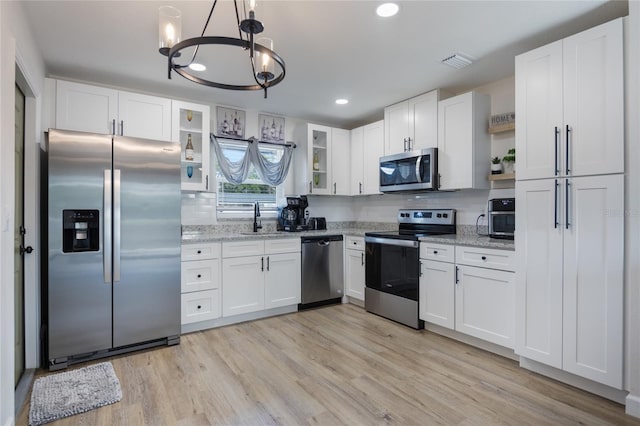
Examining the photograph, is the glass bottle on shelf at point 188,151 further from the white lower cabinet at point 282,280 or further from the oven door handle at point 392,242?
the oven door handle at point 392,242

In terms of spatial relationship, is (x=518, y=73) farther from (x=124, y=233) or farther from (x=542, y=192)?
(x=124, y=233)

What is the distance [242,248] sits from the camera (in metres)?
3.56

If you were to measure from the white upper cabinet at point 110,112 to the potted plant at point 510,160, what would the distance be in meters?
3.27

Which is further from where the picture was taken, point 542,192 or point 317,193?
point 317,193

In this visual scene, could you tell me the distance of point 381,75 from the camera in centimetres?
322

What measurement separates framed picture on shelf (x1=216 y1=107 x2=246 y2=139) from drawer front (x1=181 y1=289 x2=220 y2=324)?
73.3 inches

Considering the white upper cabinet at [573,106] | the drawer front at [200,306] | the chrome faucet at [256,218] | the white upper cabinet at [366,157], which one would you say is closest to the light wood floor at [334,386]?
the drawer front at [200,306]

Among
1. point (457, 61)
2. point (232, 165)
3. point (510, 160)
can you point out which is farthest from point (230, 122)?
point (510, 160)

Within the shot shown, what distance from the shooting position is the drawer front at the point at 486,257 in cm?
264

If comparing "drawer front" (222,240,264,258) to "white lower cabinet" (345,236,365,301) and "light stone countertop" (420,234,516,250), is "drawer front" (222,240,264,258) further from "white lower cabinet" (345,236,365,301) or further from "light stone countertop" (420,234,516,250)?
"light stone countertop" (420,234,516,250)

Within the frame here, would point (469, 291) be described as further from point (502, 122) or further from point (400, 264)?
point (502, 122)

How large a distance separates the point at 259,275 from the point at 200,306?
670 mm
